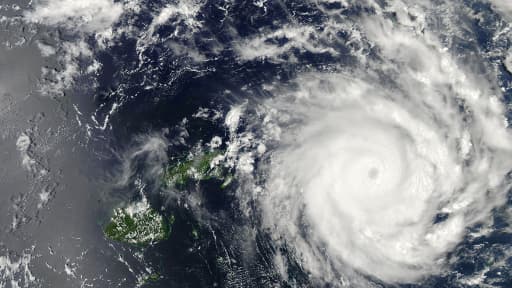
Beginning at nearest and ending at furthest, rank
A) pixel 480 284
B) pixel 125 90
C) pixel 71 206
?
pixel 480 284 → pixel 71 206 → pixel 125 90

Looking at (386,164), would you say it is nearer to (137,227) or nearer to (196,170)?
(196,170)

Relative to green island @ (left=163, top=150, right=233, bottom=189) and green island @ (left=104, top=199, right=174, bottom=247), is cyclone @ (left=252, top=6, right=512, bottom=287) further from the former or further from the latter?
green island @ (left=104, top=199, right=174, bottom=247)

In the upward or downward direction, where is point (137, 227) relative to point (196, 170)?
downward

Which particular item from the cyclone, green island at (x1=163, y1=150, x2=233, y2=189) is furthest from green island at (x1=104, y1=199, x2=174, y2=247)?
the cyclone

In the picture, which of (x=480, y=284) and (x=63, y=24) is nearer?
(x=480, y=284)

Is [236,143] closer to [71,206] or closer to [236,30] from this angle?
[236,30]

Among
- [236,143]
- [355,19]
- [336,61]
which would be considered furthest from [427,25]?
Answer: [236,143]

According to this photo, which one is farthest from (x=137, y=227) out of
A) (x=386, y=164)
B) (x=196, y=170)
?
(x=386, y=164)
